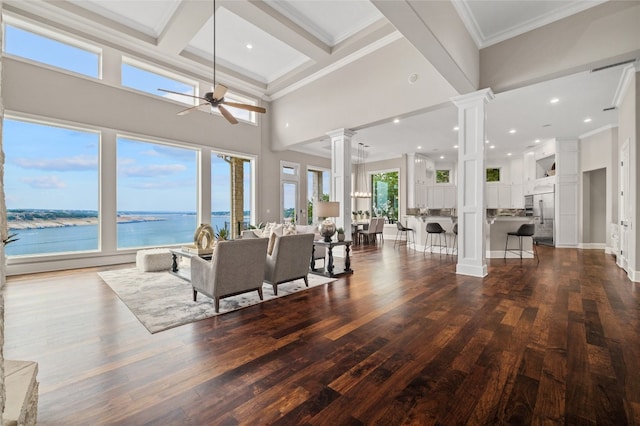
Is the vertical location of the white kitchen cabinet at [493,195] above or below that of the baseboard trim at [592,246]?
above

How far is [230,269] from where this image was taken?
3342 mm

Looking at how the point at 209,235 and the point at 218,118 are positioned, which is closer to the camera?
the point at 209,235

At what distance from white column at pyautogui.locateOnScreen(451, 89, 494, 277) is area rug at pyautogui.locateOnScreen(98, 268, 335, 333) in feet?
7.92

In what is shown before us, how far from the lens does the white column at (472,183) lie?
4.78 m

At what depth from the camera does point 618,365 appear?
7.11ft

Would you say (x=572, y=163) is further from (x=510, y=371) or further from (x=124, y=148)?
(x=124, y=148)

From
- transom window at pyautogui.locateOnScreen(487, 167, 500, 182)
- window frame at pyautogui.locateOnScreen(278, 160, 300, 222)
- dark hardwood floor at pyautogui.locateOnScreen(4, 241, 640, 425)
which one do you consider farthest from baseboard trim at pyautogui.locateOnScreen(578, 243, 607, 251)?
window frame at pyautogui.locateOnScreen(278, 160, 300, 222)

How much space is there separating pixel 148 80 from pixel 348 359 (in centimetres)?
716

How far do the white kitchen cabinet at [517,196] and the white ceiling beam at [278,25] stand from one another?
9193 millimetres

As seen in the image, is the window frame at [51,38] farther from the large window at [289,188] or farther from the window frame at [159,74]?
the large window at [289,188]

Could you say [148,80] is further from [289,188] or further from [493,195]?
[493,195]

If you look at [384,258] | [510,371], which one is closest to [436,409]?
[510,371]

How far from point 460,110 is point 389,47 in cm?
192

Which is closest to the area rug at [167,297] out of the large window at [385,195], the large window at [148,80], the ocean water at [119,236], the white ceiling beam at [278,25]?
the ocean water at [119,236]
